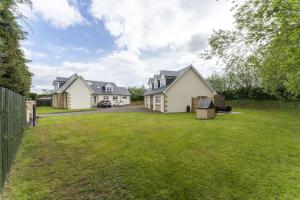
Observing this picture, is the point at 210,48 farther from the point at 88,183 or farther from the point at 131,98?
the point at 131,98

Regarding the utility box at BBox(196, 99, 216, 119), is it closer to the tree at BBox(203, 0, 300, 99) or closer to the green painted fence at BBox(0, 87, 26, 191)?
the tree at BBox(203, 0, 300, 99)

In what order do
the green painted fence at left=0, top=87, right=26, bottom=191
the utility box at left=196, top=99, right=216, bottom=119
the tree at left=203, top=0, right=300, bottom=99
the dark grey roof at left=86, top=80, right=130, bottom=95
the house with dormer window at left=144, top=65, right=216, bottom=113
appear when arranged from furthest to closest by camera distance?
the dark grey roof at left=86, top=80, right=130, bottom=95 → the house with dormer window at left=144, top=65, right=216, bottom=113 → the utility box at left=196, top=99, right=216, bottom=119 → the tree at left=203, top=0, right=300, bottom=99 → the green painted fence at left=0, top=87, right=26, bottom=191

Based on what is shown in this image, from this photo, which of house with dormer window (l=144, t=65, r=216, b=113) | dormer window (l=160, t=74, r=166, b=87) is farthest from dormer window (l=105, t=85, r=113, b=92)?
house with dormer window (l=144, t=65, r=216, b=113)

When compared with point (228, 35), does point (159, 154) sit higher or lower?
lower

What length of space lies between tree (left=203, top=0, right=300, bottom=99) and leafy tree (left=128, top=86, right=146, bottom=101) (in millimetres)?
38737

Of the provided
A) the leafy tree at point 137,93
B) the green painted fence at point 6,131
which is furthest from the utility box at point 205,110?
the leafy tree at point 137,93

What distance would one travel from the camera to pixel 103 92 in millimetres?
39281

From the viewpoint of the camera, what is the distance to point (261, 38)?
216 inches

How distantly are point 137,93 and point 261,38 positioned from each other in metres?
44.5

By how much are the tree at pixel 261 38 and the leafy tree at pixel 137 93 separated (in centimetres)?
3874

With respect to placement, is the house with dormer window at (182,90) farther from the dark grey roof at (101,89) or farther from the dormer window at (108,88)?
the dormer window at (108,88)

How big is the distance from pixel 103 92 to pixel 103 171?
35.9 metres

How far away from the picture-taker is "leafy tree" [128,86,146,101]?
4502 centimetres

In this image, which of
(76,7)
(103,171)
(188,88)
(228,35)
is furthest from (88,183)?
(188,88)
